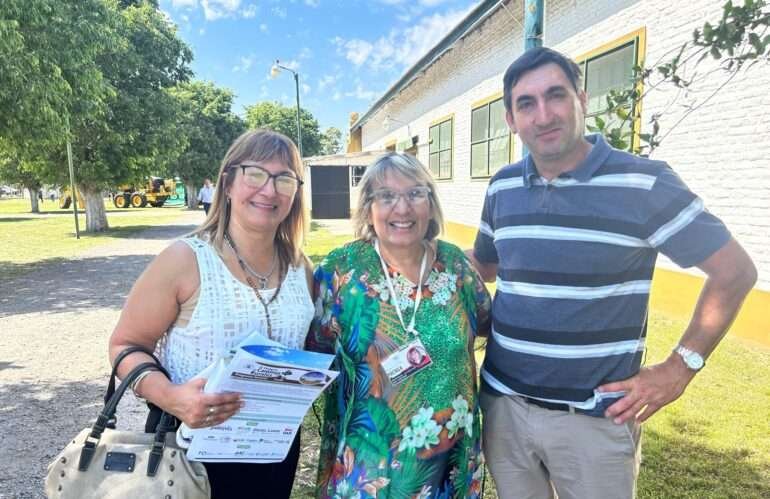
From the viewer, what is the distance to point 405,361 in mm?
1900

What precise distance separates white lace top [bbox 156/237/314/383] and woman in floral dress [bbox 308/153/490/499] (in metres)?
0.26

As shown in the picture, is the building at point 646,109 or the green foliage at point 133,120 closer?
the building at point 646,109

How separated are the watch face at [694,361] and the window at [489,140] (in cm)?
895

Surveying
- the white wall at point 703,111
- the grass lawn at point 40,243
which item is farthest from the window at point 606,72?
the grass lawn at point 40,243

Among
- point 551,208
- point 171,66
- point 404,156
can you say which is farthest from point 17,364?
point 171,66

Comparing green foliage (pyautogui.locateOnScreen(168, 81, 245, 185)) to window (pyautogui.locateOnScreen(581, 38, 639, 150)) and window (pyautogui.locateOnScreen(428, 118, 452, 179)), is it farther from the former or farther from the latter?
window (pyautogui.locateOnScreen(581, 38, 639, 150))

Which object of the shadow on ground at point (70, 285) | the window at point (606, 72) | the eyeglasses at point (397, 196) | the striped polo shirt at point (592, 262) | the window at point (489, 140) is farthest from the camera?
the window at point (489, 140)

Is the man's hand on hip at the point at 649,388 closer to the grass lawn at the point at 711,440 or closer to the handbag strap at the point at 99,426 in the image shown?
the handbag strap at the point at 99,426

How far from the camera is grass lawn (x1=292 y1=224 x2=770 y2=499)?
3.07 metres

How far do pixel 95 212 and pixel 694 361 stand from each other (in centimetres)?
2173

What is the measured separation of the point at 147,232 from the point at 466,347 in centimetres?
1979

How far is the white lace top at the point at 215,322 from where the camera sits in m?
1.75

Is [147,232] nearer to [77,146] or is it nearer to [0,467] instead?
[77,146]

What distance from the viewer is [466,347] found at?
6.66 ft
